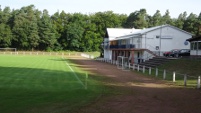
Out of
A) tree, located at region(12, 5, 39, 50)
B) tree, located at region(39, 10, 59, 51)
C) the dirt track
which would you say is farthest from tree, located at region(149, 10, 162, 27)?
the dirt track

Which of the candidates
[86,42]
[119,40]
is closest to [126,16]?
[86,42]

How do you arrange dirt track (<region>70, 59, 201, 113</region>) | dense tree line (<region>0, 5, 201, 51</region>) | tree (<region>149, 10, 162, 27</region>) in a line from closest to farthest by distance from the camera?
1. dirt track (<region>70, 59, 201, 113</region>)
2. dense tree line (<region>0, 5, 201, 51</region>)
3. tree (<region>149, 10, 162, 27</region>)

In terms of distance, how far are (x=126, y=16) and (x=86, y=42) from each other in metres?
30.8

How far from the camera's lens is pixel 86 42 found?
11375 centimetres

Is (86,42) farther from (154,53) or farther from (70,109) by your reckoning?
(70,109)

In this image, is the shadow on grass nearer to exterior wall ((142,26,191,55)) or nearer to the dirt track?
the dirt track

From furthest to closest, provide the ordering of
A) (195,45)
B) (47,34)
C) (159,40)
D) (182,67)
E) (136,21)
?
(136,21) < (47,34) < (159,40) < (195,45) < (182,67)

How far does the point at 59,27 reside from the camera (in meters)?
116

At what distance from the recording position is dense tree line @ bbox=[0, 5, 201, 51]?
352 feet

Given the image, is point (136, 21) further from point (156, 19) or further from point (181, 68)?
point (181, 68)

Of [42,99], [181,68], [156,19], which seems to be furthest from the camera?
[156,19]

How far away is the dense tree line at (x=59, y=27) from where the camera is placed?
352 feet

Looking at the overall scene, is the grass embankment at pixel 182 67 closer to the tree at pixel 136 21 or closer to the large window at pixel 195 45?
the large window at pixel 195 45

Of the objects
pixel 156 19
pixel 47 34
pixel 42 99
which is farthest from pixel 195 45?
pixel 156 19
